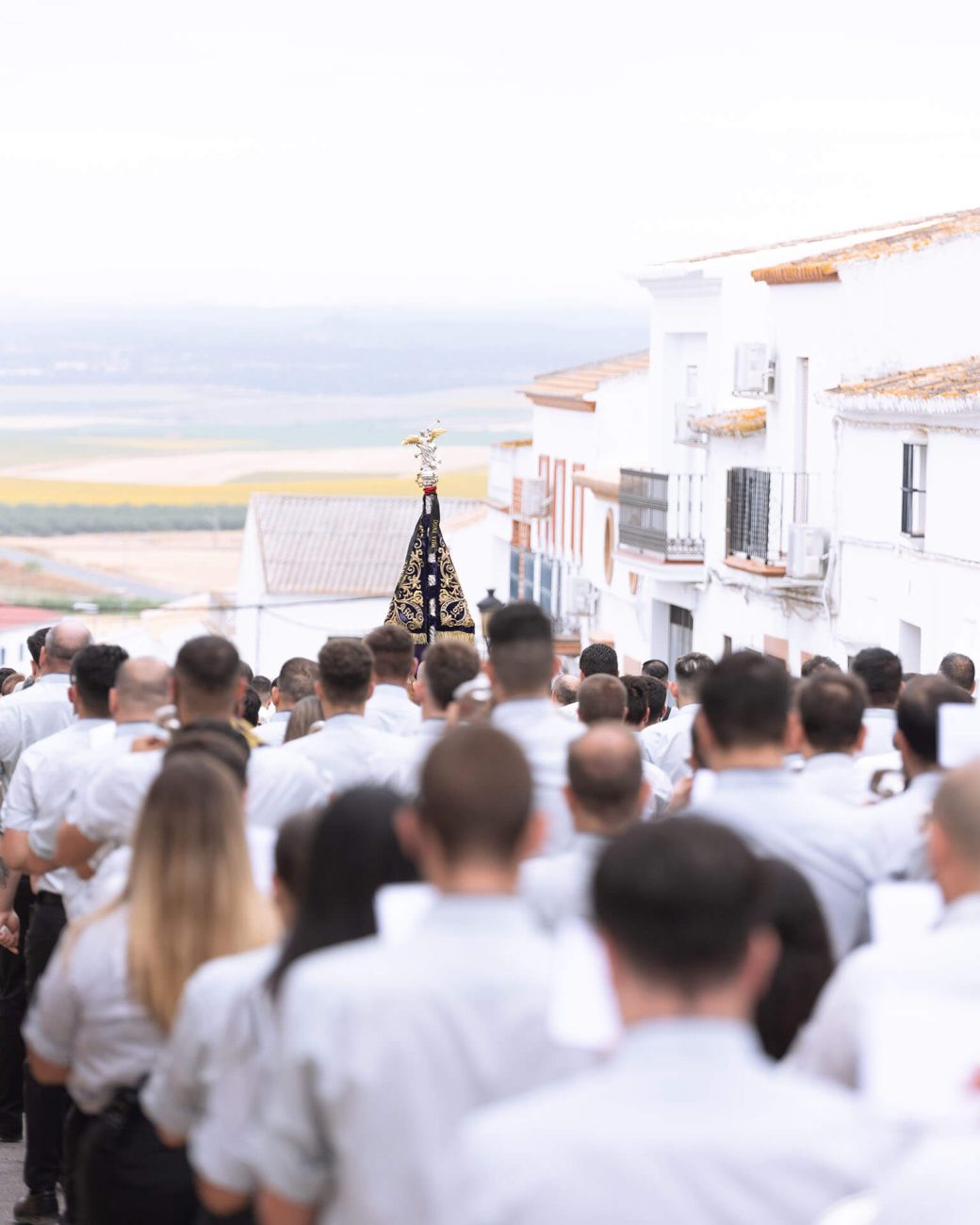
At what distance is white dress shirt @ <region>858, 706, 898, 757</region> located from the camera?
24.3 feet

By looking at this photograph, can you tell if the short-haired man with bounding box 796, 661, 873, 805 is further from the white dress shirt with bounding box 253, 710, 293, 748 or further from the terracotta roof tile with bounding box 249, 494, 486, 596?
the terracotta roof tile with bounding box 249, 494, 486, 596

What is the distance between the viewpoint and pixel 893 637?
24094 mm

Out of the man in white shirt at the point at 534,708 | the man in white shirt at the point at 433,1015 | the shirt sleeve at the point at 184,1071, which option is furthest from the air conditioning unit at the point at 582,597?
the man in white shirt at the point at 433,1015

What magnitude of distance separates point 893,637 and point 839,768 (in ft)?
60.6

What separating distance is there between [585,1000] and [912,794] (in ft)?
7.84

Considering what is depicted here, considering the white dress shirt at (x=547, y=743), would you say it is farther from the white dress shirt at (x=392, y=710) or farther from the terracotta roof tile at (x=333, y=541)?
the terracotta roof tile at (x=333, y=541)

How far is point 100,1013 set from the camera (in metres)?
4.81

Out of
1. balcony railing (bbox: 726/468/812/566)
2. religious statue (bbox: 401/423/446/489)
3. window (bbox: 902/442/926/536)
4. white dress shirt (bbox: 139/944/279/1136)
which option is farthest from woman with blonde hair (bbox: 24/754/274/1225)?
balcony railing (bbox: 726/468/812/566)

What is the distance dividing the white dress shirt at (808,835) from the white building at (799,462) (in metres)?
15.7

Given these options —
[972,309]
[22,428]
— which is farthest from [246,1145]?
[22,428]

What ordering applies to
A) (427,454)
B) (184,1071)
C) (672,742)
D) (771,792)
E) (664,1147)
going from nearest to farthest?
(664,1147) < (184,1071) < (771,792) < (672,742) < (427,454)

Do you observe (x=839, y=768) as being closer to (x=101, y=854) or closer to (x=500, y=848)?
(x=101, y=854)

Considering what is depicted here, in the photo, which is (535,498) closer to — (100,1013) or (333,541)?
(333,541)

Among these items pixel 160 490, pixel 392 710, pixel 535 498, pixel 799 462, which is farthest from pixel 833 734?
pixel 160 490
